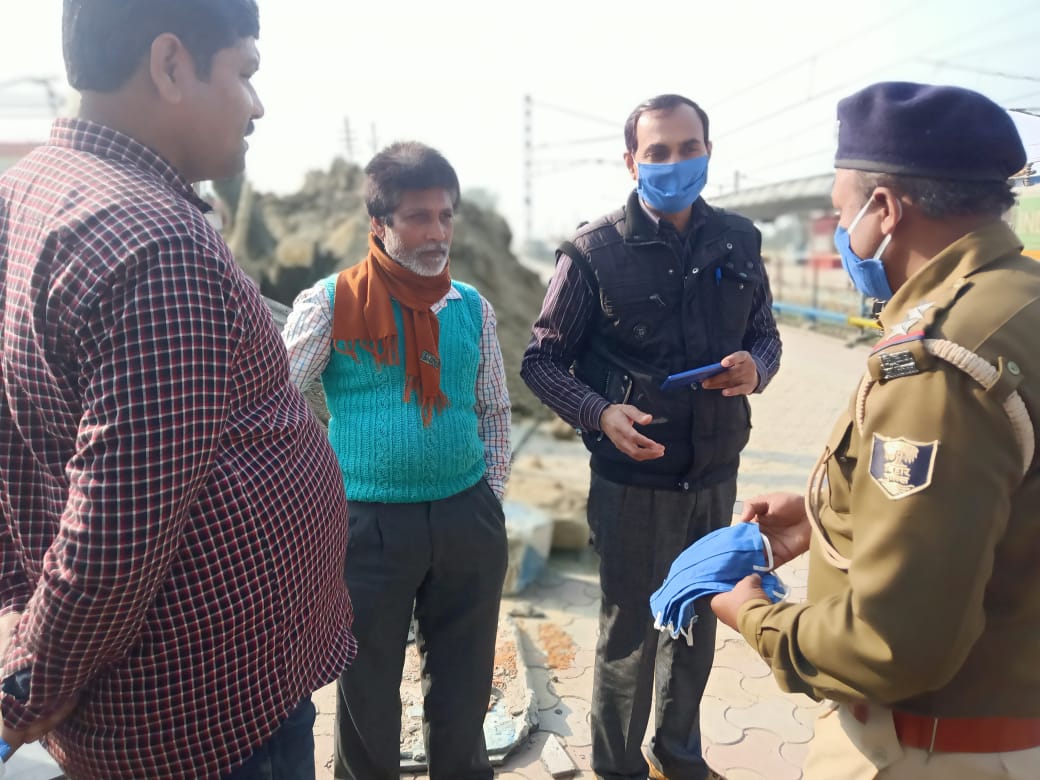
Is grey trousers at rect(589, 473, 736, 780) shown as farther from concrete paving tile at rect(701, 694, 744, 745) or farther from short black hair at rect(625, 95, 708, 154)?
short black hair at rect(625, 95, 708, 154)

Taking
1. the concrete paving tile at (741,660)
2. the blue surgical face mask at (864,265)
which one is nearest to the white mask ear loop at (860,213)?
the blue surgical face mask at (864,265)

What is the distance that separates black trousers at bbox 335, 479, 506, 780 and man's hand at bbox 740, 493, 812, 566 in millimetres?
892

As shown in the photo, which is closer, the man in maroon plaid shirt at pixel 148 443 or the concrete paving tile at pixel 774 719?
the man in maroon plaid shirt at pixel 148 443

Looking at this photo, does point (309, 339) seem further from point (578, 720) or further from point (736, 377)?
point (578, 720)

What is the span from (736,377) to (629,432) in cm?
38

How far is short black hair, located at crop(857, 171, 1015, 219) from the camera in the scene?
1149 millimetres

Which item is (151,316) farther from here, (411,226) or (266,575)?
(411,226)

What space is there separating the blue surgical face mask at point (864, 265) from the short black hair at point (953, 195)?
62mm

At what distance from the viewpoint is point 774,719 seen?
9.72 ft

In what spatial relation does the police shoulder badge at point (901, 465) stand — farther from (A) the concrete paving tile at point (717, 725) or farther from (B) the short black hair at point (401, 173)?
(A) the concrete paving tile at point (717, 725)

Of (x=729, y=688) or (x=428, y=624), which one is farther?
A: (x=729, y=688)

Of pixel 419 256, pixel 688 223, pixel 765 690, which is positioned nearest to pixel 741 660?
pixel 765 690

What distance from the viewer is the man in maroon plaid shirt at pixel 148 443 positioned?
1.06 meters

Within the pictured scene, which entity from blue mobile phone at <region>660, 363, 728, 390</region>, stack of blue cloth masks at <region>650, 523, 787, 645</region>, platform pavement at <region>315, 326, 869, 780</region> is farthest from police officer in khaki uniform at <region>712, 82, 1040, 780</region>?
platform pavement at <region>315, 326, 869, 780</region>
